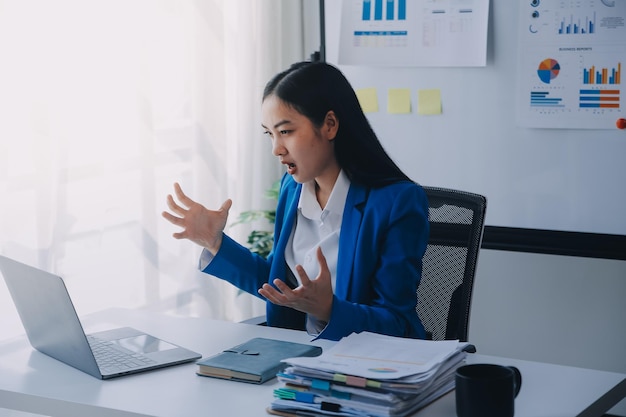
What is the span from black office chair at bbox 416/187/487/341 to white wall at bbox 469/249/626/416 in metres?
1.02

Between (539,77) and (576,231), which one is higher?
(539,77)

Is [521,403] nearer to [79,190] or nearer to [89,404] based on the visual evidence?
[89,404]

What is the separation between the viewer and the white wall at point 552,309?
303 centimetres

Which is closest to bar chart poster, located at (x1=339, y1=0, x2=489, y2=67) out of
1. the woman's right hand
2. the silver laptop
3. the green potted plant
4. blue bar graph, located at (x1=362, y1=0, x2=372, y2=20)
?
blue bar graph, located at (x1=362, y1=0, x2=372, y2=20)

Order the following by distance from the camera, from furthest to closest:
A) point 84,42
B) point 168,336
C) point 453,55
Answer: point 453,55 → point 84,42 → point 168,336

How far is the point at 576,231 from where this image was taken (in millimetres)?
3010

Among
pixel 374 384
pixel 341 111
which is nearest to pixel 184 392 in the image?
pixel 374 384

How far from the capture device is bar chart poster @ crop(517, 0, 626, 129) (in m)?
2.88

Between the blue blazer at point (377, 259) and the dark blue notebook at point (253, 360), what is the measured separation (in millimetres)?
191

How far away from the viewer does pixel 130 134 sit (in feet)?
10.3

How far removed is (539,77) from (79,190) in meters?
1.53

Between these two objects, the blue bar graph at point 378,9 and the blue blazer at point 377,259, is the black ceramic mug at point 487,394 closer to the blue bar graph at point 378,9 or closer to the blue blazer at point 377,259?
the blue blazer at point 377,259

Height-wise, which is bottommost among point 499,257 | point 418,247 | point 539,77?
point 499,257

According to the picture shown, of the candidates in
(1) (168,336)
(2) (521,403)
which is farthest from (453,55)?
(2) (521,403)
